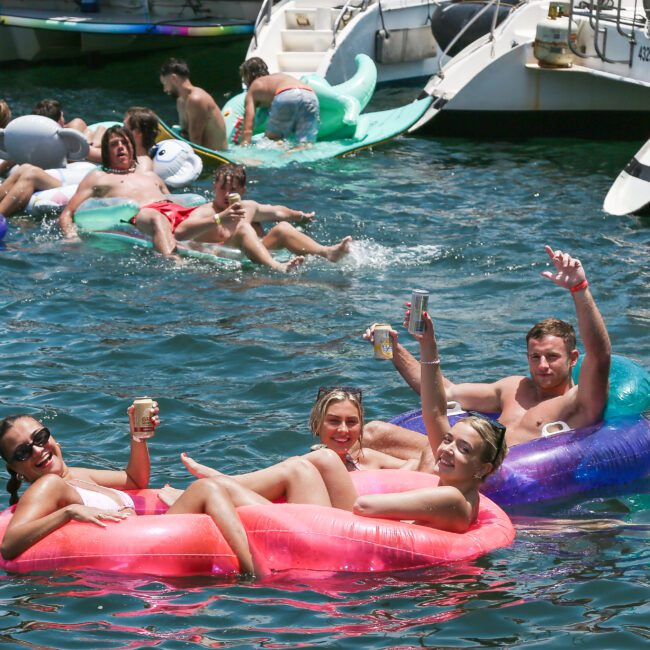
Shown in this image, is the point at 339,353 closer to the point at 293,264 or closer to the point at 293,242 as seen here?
the point at 293,264

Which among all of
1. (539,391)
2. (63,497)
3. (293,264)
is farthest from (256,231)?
(63,497)

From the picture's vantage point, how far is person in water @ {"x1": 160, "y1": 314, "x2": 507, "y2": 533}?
17.6 ft

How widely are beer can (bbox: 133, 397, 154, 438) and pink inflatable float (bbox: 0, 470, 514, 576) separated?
40cm

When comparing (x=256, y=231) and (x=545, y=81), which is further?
(x=545, y=81)

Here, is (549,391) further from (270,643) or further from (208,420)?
(270,643)

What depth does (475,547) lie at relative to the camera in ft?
17.6

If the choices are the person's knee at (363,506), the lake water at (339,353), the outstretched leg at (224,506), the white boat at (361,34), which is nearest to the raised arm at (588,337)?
the lake water at (339,353)

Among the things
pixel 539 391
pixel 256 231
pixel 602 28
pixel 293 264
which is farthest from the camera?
pixel 602 28

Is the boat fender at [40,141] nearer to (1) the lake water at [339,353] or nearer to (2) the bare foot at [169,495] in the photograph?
(1) the lake water at [339,353]

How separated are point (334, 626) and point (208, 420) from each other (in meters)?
2.64

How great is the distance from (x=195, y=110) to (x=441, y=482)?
8.52 metres

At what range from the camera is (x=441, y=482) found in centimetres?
551

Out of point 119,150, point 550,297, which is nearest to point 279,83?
point 119,150

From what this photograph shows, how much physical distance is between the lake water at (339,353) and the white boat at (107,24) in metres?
4.69
